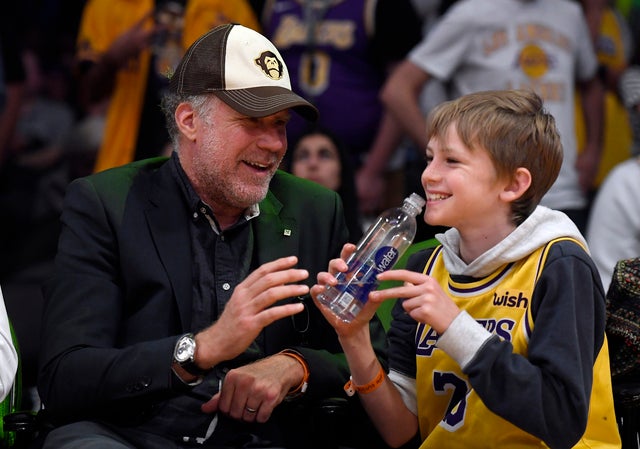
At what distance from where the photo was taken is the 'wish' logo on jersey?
117 inches

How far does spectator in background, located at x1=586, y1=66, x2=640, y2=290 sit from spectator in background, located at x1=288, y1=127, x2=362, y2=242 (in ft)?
3.68

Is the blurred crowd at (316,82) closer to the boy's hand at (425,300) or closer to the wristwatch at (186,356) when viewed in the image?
the wristwatch at (186,356)

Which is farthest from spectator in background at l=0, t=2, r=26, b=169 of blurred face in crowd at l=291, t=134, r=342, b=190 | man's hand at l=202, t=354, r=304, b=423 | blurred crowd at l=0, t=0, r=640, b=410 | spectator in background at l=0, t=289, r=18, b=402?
man's hand at l=202, t=354, r=304, b=423

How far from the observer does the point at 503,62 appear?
5812 mm

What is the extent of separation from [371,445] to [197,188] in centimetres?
93

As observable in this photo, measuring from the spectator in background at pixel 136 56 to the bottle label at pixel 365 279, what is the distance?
3160 millimetres

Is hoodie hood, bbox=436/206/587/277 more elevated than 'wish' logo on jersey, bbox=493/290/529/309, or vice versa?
hoodie hood, bbox=436/206/587/277

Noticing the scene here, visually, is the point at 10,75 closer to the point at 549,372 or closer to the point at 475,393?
the point at 475,393

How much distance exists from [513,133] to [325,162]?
8.99 ft

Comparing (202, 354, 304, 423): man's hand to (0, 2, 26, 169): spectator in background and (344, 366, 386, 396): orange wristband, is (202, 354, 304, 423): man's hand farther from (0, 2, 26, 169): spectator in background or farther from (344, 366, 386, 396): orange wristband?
(0, 2, 26, 169): spectator in background

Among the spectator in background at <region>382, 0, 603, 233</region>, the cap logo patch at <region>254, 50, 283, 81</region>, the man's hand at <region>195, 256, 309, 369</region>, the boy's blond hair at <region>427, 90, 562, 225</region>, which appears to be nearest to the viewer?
the man's hand at <region>195, 256, 309, 369</region>

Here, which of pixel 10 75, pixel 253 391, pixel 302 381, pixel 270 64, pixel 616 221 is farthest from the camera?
pixel 10 75

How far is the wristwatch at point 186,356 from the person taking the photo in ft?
10.0

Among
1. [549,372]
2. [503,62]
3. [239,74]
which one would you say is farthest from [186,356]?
[503,62]
